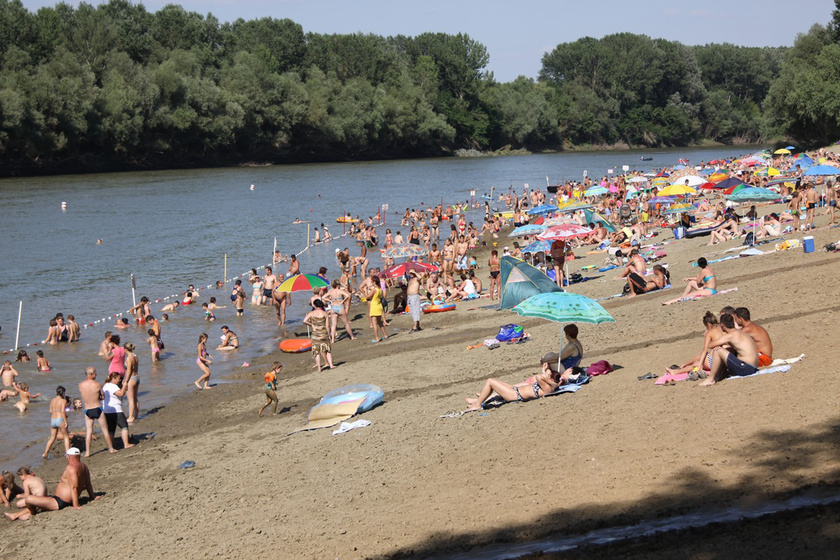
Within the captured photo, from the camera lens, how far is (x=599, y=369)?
11.9 meters

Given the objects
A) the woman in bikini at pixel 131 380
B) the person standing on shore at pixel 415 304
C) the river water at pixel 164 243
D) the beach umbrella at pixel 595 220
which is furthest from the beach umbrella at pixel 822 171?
the woman in bikini at pixel 131 380

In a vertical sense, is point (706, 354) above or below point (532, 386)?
above

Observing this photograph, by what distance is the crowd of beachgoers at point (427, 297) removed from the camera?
35.4 ft

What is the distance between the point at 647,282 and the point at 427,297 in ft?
20.7

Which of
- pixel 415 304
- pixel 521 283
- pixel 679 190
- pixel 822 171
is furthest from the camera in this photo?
pixel 679 190

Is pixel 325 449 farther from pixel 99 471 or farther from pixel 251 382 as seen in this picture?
pixel 251 382

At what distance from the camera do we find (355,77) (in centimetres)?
10806

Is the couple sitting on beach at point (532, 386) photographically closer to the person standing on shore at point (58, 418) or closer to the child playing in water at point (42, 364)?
the person standing on shore at point (58, 418)

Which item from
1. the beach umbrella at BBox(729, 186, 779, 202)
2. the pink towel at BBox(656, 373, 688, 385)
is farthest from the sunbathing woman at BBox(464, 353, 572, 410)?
the beach umbrella at BBox(729, 186, 779, 202)

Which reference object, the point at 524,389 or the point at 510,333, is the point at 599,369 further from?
the point at 510,333

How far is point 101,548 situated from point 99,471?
10.2 ft

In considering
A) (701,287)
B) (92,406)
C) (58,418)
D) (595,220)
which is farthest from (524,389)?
(595,220)

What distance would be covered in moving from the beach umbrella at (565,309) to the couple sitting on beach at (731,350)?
1.23 m

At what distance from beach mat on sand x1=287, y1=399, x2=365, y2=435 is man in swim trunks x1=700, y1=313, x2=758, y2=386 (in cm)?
472
